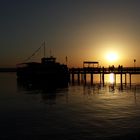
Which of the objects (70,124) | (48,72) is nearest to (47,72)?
(48,72)

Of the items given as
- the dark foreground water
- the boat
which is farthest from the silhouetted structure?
the dark foreground water

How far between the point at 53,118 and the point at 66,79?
57113 millimetres

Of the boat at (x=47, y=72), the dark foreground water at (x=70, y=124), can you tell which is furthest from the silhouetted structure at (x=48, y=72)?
the dark foreground water at (x=70, y=124)

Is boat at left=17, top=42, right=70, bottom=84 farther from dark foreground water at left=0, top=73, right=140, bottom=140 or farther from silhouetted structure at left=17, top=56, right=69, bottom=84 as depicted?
dark foreground water at left=0, top=73, right=140, bottom=140

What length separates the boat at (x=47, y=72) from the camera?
273ft

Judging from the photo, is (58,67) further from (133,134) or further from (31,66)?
(133,134)

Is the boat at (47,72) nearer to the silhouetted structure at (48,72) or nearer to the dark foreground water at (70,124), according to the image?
the silhouetted structure at (48,72)

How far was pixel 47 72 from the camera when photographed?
8362 centimetres

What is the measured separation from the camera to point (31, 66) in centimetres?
9031

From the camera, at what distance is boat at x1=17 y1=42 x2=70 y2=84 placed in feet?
273

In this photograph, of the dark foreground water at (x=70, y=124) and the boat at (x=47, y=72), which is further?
the boat at (x=47, y=72)

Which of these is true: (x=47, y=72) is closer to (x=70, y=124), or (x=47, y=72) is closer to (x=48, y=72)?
(x=48, y=72)

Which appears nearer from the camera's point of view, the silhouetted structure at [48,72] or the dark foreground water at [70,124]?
the dark foreground water at [70,124]

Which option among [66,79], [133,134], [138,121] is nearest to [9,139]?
[133,134]
